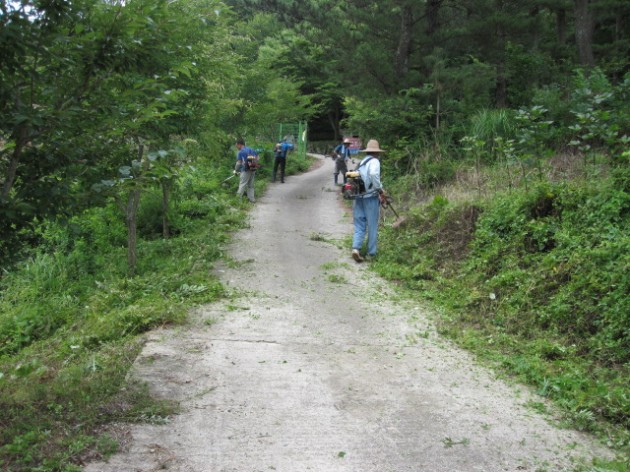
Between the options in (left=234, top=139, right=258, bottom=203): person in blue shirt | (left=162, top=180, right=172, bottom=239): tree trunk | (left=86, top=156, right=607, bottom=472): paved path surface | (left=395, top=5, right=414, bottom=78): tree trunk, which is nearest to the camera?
(left=86, top=156, right=607, bottom=472): paved path surface

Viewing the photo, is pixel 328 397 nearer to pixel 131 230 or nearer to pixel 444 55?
pixel 131 230

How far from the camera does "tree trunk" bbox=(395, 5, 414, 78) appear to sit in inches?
557

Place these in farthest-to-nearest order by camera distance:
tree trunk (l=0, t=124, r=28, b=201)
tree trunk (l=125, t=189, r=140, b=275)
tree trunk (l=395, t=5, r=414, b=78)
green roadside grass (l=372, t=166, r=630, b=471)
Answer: tree trunk (l=395, t=5, r=414, b=78), tree trunk (l=125, t=189, r=140, b=275), green roadside grass (l=372, t=166, r=630, b=471), tree trunk (l=0, t=124, r=28, b=201)

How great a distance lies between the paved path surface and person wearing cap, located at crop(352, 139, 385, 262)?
5.60ft

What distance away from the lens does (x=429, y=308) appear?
22.0 feet

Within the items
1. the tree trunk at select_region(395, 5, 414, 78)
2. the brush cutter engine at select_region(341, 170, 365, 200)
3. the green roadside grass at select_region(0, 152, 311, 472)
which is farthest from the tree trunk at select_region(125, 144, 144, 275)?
the tree trunk at select_region(395, 5, 414, 78)

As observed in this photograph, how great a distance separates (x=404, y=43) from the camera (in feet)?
47.0

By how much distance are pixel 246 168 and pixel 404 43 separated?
5.28 meters

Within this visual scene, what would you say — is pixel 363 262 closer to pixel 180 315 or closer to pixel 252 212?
pixel 180 315

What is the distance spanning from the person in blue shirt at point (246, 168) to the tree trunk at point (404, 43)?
445 centimetres

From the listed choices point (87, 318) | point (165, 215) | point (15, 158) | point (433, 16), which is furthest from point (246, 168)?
point (15, 158)

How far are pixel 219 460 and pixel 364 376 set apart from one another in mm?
1700

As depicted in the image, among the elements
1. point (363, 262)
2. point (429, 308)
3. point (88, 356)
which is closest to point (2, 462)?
point (88, 356)

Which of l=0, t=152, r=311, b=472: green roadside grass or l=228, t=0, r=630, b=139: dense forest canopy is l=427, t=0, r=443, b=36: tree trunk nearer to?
l=228, t=0, r=630, b=139: dense forest canopy
